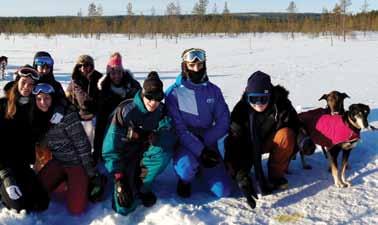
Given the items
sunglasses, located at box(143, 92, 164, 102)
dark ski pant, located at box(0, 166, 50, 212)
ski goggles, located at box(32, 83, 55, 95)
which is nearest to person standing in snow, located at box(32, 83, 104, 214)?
ski goggles, located at box(32, 83, 55, 95)

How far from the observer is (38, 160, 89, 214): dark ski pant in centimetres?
384

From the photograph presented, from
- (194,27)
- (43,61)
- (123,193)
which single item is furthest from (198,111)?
(194,27)

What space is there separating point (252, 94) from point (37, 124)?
74.9 inches

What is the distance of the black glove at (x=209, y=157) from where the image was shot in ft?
13.4

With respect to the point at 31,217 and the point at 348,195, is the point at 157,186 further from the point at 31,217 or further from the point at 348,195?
the point at 348,195

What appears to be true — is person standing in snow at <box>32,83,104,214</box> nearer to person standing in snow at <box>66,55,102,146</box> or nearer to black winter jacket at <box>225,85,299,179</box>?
person standing in snow at <box>66,55,102,146</box>

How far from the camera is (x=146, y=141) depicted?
4.05m

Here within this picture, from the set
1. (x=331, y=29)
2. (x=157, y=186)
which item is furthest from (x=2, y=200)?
(x=331, y=29)

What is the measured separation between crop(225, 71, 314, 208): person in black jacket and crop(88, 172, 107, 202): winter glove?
45.8 inches

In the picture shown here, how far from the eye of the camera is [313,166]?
4754mm

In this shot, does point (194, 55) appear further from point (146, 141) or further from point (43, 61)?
point (43, 61)

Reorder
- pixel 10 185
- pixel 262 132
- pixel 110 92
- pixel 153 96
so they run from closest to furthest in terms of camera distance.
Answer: pixel 10 185, pixel 153 96, pixel 262 132, pixel 110 92

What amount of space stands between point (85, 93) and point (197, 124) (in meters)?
1.37

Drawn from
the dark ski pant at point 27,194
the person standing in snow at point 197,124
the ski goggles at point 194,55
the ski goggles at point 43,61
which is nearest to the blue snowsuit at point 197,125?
the person standing in snow at point 197,124
